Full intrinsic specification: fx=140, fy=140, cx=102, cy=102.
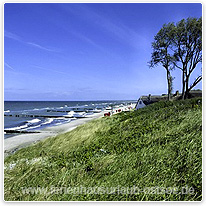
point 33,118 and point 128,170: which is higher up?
point 128,170

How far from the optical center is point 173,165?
2648 millimetres

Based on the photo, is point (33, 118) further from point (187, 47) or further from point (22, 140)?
point (187, 47)

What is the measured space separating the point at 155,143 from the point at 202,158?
0.97 metres

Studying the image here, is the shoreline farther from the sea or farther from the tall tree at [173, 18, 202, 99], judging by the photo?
the tall tree at [173, 18, 202, 99]

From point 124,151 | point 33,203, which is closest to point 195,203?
point 124,151

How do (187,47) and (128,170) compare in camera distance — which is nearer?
(128,170)

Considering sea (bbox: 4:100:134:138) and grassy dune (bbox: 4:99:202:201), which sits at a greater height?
grassy dune (bbox: 4:99:202:201)

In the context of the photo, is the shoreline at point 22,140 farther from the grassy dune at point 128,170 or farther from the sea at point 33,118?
the grassy dune at point 128,170

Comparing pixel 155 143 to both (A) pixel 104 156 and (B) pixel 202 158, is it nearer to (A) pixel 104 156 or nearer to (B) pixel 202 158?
(B) pixel 202 158

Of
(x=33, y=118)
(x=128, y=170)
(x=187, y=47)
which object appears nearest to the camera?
(x=128, y=170)

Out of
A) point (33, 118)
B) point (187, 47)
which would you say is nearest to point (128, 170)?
point (187, 47)

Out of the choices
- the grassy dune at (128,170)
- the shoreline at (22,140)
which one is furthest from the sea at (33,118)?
the grassy dune at (128,170)

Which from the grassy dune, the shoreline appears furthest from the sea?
the grassy dune

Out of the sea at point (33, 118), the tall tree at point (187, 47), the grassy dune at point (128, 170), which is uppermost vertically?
the tall tree at point (187, 47)
